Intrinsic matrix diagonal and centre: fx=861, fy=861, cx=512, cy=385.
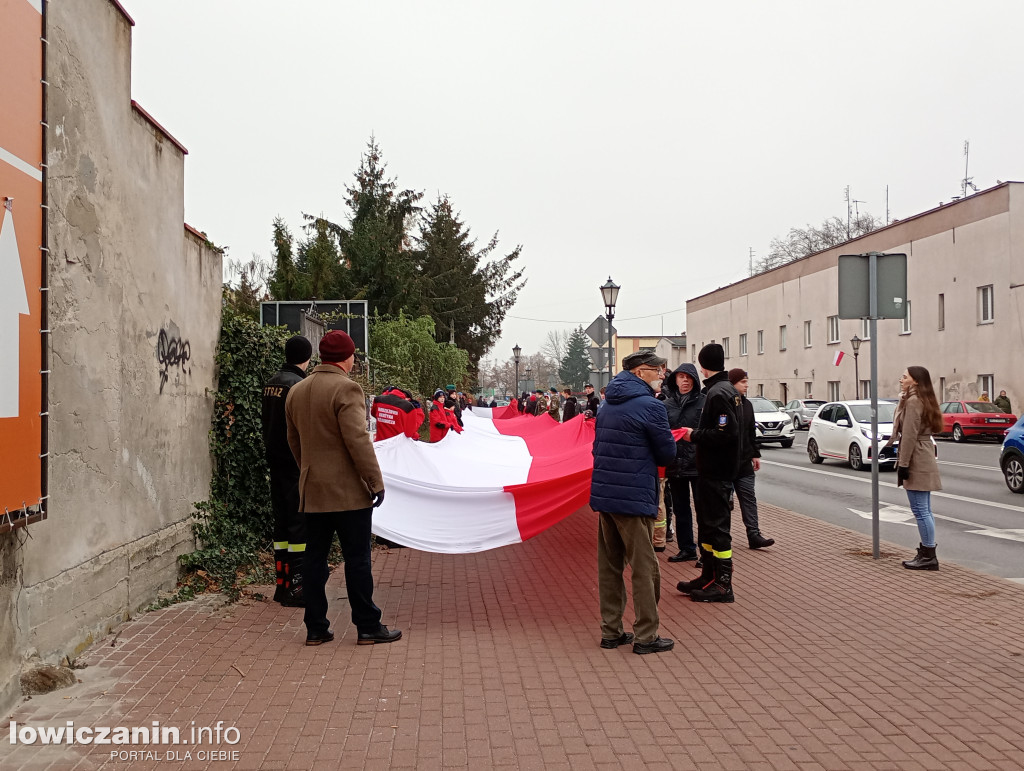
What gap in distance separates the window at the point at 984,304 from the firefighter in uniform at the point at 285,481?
1431 inches

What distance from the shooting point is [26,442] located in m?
4.55

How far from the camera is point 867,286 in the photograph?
9195mm

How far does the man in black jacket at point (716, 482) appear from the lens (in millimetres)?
6957

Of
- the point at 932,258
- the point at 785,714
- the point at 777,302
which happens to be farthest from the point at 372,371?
the point at 777,302

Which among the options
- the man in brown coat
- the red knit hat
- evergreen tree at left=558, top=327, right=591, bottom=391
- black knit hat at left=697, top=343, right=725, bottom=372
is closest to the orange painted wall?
the man in brown coat

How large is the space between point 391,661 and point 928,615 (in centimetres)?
422

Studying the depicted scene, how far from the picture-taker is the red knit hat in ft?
19.3

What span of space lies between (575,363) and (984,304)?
Answer: 8762 centimetres

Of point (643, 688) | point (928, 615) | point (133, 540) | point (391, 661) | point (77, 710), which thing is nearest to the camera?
point (77, 710)

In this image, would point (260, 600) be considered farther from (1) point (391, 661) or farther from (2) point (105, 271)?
(2) point (105, 271)

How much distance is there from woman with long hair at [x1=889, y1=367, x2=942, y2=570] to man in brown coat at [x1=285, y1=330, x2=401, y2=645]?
536 cm

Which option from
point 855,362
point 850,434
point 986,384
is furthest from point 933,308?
point 850,434

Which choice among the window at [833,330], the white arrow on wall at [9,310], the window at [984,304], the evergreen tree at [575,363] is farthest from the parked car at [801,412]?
the evergreen tree at [575,363]

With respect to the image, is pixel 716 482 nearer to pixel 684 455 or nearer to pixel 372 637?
pixel 684 455
